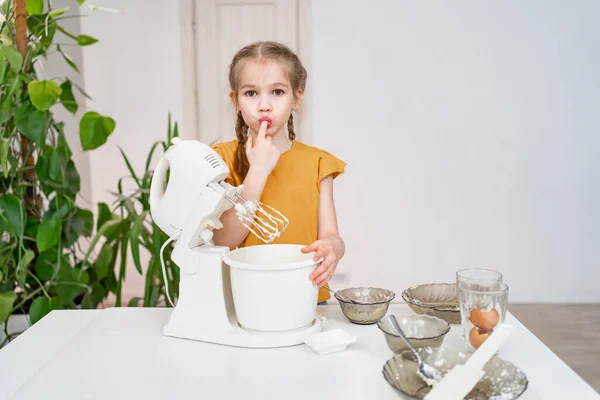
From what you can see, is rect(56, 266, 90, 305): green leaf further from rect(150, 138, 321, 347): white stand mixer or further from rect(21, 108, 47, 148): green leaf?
rect(150, 138, 321, 347): white stand mixer

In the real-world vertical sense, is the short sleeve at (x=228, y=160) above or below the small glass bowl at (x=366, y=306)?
above

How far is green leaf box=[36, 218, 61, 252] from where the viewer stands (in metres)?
1.73

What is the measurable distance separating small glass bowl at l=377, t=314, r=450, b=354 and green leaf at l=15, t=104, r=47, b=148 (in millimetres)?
1306

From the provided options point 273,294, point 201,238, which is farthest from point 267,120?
point 273,294

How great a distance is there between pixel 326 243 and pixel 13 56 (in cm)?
123

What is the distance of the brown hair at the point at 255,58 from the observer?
130 centimetres

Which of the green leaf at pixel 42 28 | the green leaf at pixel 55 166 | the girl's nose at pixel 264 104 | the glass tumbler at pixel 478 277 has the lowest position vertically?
the glass tumbler at pixel 478 277

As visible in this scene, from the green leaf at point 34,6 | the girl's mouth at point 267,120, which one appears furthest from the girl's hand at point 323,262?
the green leaf at point 34,6

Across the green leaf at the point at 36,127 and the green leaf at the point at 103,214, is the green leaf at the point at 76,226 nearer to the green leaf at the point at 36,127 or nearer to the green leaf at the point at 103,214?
the green leaf at the point at 103,214

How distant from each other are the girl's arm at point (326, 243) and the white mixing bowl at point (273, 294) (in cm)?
2

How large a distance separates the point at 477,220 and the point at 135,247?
2.31 metres

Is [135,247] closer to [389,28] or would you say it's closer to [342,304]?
[342,304]

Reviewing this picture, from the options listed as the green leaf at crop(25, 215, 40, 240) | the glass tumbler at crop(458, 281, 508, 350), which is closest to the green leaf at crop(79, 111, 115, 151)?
the green leaf at crop(25, 215, 40, 240)

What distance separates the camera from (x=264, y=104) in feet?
4.03
